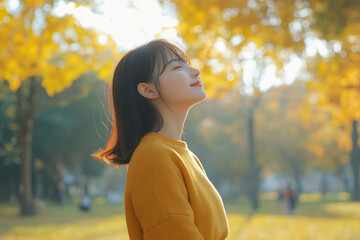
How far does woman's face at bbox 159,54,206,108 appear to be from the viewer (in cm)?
205

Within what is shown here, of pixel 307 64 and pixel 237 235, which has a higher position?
pixel 307 64

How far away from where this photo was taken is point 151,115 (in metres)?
2.11

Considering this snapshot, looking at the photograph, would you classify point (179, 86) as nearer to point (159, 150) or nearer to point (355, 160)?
point (159, 150)

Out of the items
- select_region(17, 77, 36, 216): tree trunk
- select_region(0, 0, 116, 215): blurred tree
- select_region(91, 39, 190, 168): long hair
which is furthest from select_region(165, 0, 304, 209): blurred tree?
select_region(17, 77, 36, 216): tree trunk

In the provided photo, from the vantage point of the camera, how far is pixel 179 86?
2053mm

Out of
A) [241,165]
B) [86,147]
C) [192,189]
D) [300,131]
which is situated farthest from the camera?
[241,165]

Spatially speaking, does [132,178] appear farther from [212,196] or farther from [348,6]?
[348,6]

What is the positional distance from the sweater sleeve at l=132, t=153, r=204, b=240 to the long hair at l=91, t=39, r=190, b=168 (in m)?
0.30

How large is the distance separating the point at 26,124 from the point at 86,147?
12.5 m

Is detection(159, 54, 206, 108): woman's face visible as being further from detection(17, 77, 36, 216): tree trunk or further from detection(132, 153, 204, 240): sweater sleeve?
detection(17, 77, 36, 216): tree trunk

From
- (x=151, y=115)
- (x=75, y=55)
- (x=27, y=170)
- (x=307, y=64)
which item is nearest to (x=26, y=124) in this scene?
(x=27, y=170)

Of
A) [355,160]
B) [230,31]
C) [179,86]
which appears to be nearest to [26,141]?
[230,31]

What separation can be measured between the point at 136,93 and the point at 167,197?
568 millimetres

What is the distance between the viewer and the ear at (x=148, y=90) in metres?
2.08
